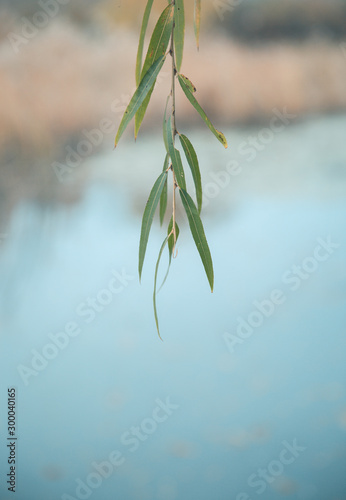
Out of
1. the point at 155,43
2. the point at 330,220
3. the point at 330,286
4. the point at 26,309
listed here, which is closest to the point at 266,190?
the point at 330,220

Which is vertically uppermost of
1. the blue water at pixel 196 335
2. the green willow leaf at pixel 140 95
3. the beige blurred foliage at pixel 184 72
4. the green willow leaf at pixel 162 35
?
the beige blurred foliage at pixel 184 72

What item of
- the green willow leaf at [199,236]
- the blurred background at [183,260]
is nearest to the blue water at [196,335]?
the blurred background at [183,260]

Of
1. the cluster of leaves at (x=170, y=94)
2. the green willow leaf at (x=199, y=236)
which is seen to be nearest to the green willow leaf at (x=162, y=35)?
the cluster of leaves at (x=170, y=94)

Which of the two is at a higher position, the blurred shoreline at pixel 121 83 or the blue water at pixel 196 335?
the blurred shoreline at pixel 121 83

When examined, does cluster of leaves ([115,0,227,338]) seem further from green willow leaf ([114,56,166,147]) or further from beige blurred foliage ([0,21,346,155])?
beige blurred foliage ([0,21,346,155])

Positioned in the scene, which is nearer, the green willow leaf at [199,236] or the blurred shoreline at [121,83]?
the green willow leaf at [199,236]

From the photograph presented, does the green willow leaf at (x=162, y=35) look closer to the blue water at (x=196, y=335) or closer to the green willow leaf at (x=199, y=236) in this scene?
the green willow leaf at (x=199, y=236)

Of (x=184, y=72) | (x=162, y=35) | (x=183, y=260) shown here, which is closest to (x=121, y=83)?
(x=184, y=72)

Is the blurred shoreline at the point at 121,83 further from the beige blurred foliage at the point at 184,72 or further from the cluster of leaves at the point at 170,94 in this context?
the cluster of leaves at the point at 170,94
